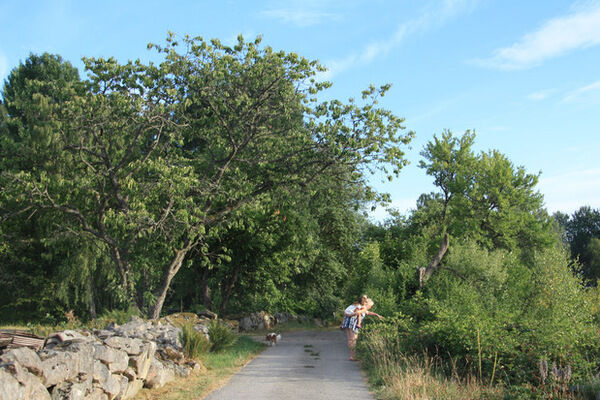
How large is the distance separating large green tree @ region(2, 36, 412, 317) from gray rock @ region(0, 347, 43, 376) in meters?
8.16

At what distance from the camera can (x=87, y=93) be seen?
1605 cm

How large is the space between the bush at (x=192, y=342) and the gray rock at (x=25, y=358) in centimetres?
585

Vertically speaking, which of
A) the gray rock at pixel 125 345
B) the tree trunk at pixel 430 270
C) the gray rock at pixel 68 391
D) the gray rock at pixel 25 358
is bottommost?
the gray rock at pixel 68 391

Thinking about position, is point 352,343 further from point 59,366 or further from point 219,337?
point 59,366

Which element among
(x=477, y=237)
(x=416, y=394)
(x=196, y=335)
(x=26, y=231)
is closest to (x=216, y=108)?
(x=196, y=335)

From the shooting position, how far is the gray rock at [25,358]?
5879mm

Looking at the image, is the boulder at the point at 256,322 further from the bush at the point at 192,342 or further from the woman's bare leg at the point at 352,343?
the bush at the point at 192,342

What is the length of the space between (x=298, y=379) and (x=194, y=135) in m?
10.1

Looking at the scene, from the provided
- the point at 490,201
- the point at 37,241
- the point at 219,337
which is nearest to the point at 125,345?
the point at 219,337

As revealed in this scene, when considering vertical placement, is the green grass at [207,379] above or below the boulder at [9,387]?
below

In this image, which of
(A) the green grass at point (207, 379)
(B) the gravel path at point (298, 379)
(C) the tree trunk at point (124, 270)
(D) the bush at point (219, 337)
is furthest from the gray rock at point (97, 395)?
(C) the tree trunk at point (124, 270)

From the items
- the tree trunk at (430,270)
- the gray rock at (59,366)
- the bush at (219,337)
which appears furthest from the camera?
the tree trunk at (430,270)

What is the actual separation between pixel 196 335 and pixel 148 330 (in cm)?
118

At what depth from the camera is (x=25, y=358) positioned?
6070 mm
